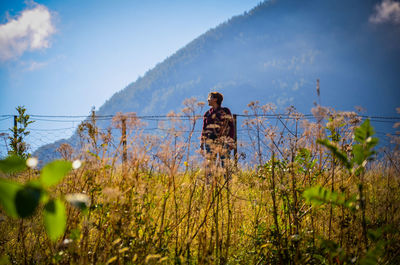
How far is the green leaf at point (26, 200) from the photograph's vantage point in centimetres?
38

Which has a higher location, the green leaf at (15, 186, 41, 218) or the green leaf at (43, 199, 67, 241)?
the green leaf at (15, 186, 41, 218)

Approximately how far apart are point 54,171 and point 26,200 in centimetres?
6

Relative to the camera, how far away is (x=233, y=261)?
80.3 inches

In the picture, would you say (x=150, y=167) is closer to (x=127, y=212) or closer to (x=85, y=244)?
(x=127, y=212)

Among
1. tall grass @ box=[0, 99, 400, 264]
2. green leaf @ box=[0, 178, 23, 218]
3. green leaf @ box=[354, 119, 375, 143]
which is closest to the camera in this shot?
green leaf @ box=[0, 178, 23, 218]

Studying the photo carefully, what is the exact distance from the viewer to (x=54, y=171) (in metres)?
0.43

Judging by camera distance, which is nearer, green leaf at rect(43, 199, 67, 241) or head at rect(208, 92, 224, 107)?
green leaf at rect(43, 199, 67, 241)

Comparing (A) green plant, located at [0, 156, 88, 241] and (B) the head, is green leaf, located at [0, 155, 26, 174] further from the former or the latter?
(B) the head

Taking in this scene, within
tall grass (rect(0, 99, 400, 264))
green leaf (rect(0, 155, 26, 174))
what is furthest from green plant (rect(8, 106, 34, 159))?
green leaf (rect(0, 155, 26, 174))

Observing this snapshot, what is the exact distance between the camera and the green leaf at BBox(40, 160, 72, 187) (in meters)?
0.42

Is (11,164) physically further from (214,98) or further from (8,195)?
(214,98)

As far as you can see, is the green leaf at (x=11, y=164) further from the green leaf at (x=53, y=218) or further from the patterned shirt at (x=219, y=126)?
the patterned shirt at (x=219, y=126)

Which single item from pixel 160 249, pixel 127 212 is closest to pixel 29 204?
pixel 127 212

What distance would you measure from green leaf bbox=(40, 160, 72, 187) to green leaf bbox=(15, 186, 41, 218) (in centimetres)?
2
